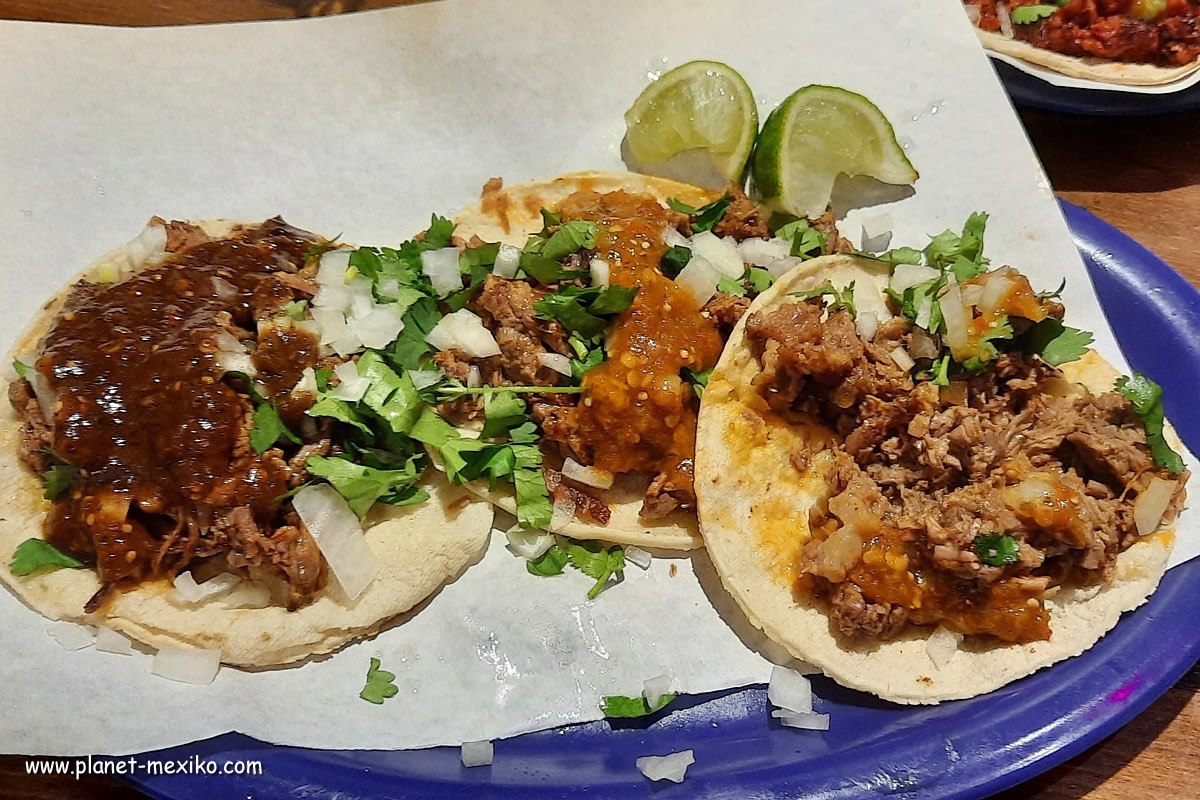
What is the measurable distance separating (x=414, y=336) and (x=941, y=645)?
1.95 meters

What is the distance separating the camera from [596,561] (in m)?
2.71

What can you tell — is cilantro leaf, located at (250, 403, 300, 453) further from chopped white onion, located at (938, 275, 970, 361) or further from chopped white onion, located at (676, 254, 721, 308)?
chopped white onion, located at (938, 275, 970, 361)

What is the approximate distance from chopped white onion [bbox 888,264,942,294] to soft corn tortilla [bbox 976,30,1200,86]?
1491 mm

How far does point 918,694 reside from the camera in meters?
2.42

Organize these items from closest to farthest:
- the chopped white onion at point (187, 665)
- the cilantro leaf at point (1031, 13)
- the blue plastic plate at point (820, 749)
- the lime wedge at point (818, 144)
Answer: the blue plastic plate at point (820, 749) → the chopped white onion at point (187, 665) → the lime wedge at point (818, 144) → the cilantro leaf at point (1031, 13)

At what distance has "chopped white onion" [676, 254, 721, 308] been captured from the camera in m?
2.87

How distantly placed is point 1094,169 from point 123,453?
4104 mm

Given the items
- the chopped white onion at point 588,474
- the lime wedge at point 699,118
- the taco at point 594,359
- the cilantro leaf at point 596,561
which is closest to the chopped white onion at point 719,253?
the taco at point 594,359

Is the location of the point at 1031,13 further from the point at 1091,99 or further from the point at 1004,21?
the point at 1091,99

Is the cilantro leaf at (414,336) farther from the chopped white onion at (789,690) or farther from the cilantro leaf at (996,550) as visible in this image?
the cilantro leaf at (996,550)

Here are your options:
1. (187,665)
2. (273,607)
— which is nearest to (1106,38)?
(273,607)

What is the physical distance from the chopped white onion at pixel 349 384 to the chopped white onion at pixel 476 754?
1111 millimetres

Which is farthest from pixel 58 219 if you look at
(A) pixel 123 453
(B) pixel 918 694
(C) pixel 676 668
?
(B) pixel 918 694

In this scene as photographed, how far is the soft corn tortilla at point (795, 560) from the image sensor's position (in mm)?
2439
